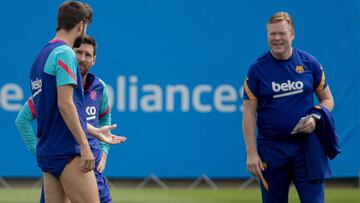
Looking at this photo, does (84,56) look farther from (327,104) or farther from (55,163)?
(327,104)

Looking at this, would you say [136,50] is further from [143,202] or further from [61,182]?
[61,182]

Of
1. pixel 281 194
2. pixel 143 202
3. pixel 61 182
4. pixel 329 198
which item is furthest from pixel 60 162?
pixel 329 198

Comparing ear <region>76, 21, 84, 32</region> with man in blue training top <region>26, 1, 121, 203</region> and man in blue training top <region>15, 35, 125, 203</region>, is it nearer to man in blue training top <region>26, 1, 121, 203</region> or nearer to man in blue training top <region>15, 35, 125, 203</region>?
man in blue training top <region>26, 1, 121, 203</region>

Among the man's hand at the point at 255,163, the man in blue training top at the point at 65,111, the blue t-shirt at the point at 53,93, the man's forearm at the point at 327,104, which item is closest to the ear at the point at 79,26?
the man in blue training top at the point at 65,111

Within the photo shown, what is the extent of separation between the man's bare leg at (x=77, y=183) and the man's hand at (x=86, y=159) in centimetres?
6

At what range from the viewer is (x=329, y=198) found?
11.7 meters

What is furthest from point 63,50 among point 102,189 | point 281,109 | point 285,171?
point 285,171

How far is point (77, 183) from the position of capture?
553 cm

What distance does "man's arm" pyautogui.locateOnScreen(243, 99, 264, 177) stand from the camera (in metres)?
6.34

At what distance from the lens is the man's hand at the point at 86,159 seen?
543cm

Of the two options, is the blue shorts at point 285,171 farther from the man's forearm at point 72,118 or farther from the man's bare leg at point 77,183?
the man's forearm at point 72,118

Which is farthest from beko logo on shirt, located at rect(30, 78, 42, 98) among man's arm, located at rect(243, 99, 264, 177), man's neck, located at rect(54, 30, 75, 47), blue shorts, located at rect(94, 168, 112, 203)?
man's arm, located at rect(243, 99, 264, 177)

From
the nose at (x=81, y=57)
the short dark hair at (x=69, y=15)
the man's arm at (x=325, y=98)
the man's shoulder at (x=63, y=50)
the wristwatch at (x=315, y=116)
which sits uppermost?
the short dark hair at (x=69, y=15)

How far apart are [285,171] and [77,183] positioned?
1.60 m
